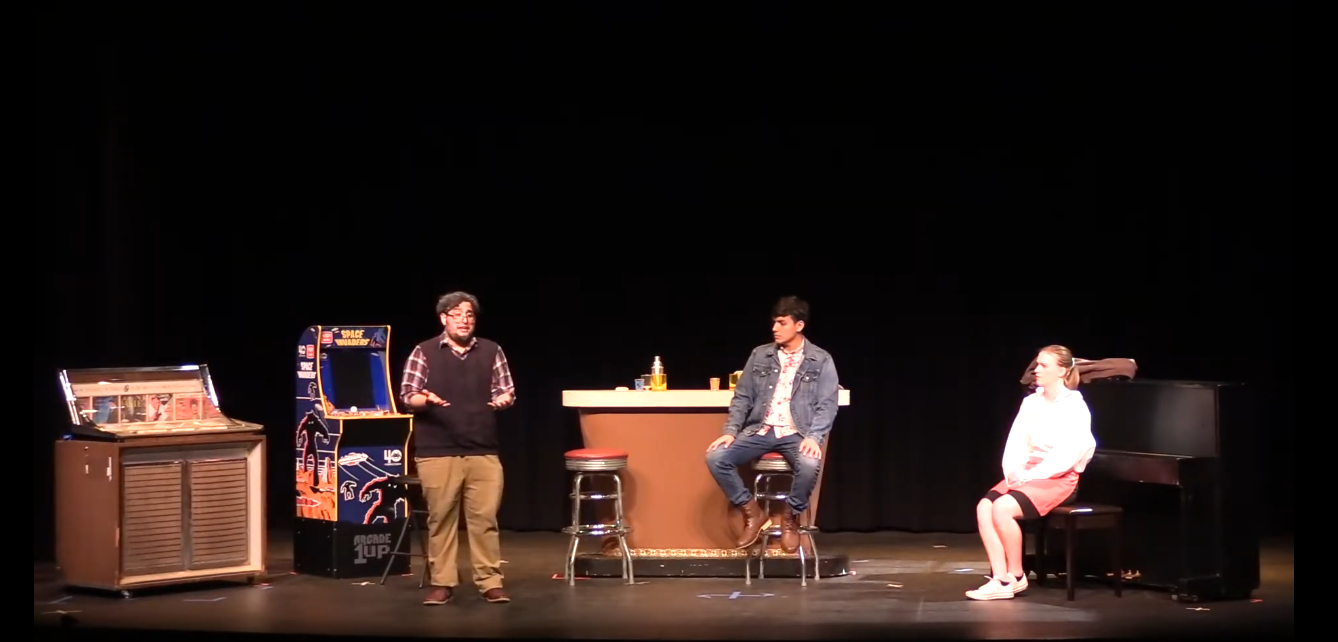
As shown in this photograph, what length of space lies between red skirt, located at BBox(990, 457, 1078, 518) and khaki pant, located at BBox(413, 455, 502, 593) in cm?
228

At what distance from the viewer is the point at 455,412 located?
6684mm

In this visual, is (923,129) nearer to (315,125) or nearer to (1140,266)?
(1140,266)

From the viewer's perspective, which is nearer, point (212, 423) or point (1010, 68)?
point (212, 423)

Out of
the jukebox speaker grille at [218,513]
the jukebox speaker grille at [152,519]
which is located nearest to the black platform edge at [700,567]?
the jukebox speaker grille at [218,513]

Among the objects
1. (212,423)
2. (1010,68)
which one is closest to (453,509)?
(212,423)

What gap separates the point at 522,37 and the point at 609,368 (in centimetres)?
205

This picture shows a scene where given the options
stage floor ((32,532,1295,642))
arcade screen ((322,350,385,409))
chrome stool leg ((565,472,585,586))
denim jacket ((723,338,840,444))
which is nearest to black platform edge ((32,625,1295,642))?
stage floor ((32,532,1295,642))

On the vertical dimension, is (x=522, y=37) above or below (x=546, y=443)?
above

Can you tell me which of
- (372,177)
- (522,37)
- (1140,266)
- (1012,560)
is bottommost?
(1012,560)

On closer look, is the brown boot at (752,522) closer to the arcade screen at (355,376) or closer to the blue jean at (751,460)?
the blue jean at (751,460)

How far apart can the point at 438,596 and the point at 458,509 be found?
41 centimetres

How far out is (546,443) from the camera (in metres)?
9.38

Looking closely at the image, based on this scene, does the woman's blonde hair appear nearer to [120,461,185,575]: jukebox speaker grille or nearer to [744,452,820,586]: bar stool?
[744,452,820,586]: bar stool

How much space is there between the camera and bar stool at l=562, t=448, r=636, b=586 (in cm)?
730
